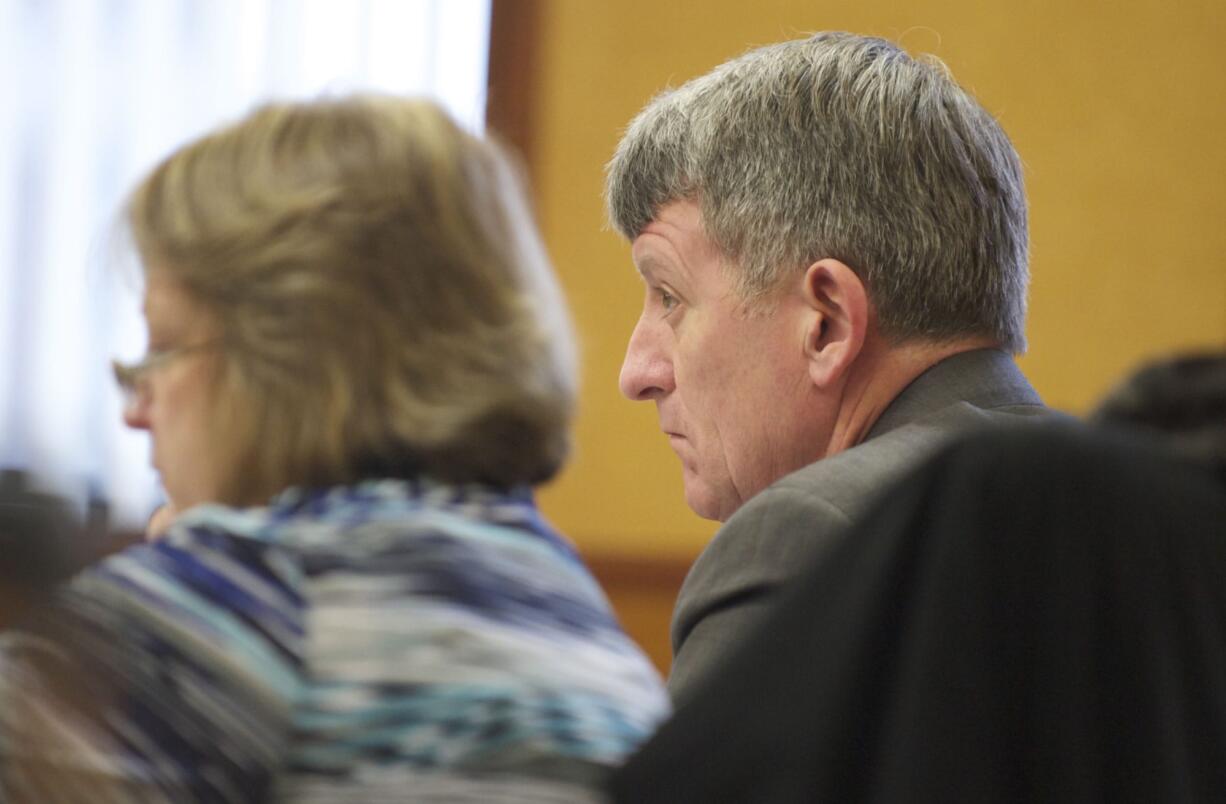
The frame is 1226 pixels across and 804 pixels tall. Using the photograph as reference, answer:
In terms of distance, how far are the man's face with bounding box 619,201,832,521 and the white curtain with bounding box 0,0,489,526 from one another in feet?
7.38

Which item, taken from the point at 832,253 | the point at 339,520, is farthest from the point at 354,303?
the point at 832,253

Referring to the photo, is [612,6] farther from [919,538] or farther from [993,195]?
[919,538]

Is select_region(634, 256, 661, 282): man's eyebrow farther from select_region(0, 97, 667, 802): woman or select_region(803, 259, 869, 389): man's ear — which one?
select_region(0, 97, 667, 802): woman

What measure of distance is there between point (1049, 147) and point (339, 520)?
3319 mm

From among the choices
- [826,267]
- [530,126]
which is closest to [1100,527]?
[826,267]

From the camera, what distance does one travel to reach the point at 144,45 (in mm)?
3912

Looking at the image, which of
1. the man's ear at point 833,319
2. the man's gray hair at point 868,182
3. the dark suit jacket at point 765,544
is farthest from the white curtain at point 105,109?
the dark suit jacket at point 765,544

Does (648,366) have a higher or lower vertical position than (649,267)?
lower

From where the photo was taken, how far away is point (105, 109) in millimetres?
3875

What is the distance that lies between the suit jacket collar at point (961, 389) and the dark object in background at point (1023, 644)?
2.51 feet

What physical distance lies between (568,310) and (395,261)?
163mm

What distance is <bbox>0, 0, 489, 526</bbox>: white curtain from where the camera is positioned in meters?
3.85

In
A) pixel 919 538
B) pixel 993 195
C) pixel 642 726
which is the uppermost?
pixel 993 195

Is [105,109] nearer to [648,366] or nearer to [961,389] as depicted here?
[648,366]
